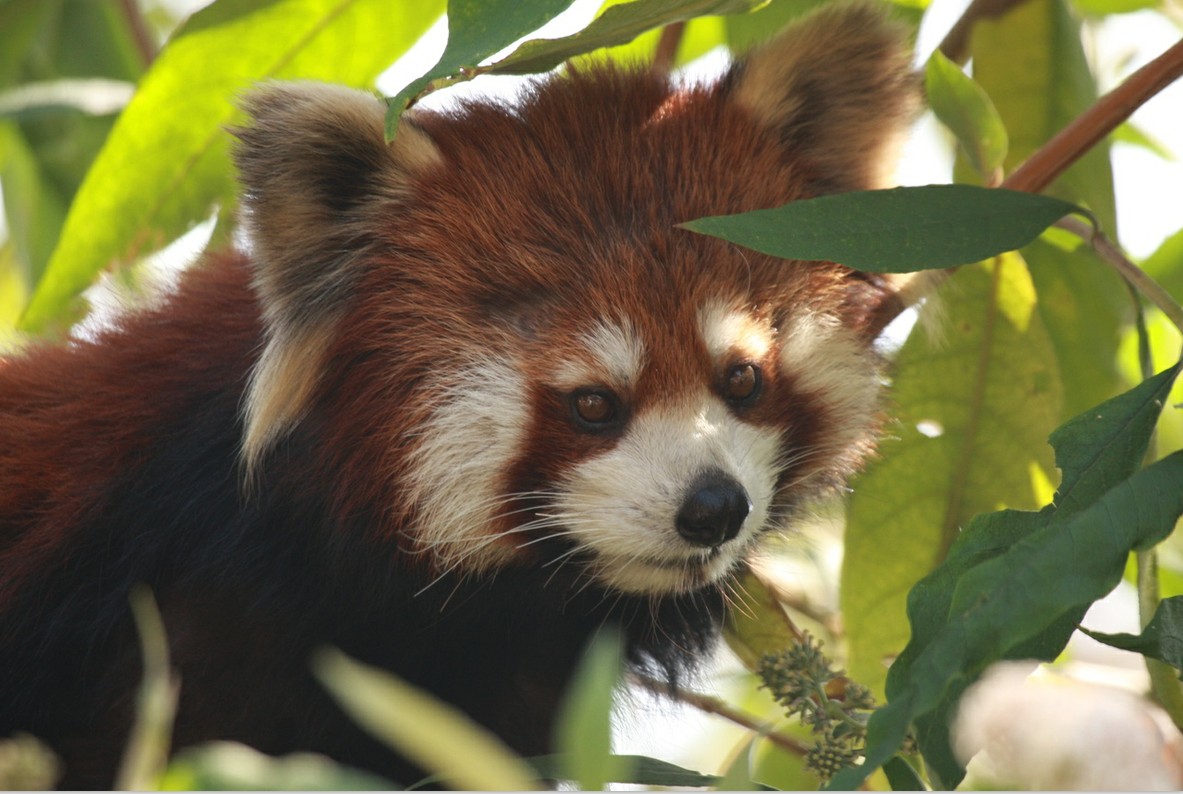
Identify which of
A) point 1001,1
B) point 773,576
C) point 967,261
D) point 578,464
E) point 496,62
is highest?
point 1001,1

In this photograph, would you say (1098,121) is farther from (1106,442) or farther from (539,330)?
(539,330)

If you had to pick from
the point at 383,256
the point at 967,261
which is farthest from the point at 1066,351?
the point at 383,256

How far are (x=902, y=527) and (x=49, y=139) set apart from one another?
3.11m

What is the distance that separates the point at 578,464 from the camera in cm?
279

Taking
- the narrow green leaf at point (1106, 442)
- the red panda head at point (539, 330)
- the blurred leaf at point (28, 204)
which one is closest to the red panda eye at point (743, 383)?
the red panda head at point (539, 330)

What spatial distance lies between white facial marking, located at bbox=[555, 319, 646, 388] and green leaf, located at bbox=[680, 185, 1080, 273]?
47 centimetres

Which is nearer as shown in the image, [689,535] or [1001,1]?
[689,535]

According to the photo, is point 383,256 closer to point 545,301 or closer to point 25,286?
point 545,301

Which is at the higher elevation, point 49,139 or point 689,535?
point 49,139

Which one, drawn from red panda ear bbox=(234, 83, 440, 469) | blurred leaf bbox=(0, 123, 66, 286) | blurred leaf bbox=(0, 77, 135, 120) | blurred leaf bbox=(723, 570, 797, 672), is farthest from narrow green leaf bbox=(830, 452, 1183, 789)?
blurred leaf bbox=(0, 123, 66, 286)

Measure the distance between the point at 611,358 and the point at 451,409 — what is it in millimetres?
373

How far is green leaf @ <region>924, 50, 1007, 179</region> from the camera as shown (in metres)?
2.95

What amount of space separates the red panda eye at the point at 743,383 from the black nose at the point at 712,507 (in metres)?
0.24

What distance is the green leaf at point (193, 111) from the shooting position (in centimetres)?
360
